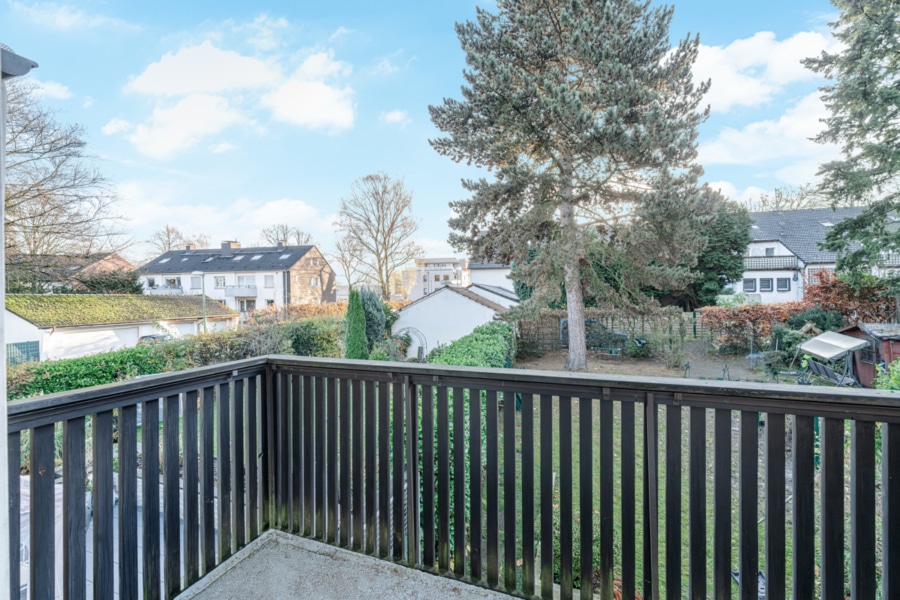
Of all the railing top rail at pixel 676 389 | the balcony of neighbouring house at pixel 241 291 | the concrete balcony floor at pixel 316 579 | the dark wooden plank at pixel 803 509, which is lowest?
the concrete balcony floor at pixel 316 579

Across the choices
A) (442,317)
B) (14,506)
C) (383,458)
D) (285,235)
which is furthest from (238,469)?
(285,235)

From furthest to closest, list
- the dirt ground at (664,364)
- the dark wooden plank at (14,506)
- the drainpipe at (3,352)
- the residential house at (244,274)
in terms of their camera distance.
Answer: the residential house at (244,274) < the dirt ground at (664,364) < the dark wooden plank at (14,506) < the drainpipe at (3,352)

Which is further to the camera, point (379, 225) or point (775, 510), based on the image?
point (379, 225)

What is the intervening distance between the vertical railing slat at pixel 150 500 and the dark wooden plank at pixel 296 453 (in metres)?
0.58

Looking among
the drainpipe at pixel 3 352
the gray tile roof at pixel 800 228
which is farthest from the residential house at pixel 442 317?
the gray tile roof at pixel 800 228

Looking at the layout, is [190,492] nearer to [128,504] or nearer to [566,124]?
[128,504]

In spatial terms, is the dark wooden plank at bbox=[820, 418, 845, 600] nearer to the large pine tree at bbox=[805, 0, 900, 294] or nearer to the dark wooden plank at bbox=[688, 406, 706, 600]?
the dark wooden plank at bbox=[688, 406, 706, 600]

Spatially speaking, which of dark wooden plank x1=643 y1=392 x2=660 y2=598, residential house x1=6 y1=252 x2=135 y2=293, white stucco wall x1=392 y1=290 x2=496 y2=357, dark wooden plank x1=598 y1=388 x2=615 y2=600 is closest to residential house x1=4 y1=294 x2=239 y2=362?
residential house x1=6 y1=252 x2=135 y2=293

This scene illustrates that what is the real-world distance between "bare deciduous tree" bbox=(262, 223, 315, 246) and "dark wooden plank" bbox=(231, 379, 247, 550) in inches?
1056

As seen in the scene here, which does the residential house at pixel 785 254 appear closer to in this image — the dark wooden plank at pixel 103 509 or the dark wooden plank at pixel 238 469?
the dark wooden plank at pixel 238 469

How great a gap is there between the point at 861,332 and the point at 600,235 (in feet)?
16.2

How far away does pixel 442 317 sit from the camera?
468 inches

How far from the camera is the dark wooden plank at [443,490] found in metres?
1.76

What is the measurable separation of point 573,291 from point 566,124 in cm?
375
